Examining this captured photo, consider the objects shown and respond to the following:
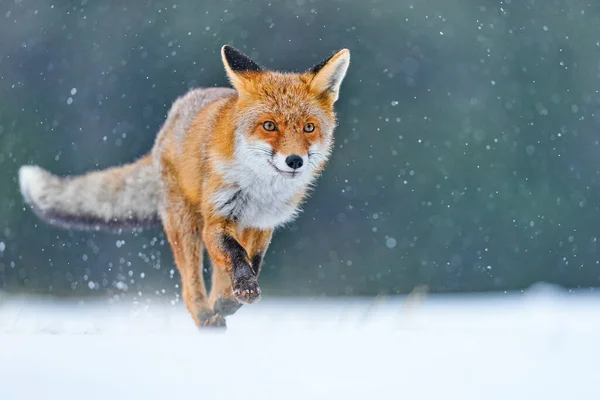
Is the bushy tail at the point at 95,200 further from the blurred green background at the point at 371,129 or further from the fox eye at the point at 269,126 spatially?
the blurred green background at the point at 371,129

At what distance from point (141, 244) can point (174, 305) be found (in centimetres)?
294

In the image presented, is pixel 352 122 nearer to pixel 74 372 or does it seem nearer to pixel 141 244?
pixel 141 244

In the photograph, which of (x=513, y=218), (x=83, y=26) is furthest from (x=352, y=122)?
(x=83, y=26)

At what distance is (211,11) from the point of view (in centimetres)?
887

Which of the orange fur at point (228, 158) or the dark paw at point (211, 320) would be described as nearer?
the orange fur at point (228, 158)

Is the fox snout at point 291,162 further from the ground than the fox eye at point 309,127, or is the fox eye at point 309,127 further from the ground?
the fox eye at point 309,127

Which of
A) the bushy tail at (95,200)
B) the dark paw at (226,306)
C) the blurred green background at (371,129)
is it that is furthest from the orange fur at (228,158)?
the blurred green background at (371,129)

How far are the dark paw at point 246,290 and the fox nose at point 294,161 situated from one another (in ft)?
2.33

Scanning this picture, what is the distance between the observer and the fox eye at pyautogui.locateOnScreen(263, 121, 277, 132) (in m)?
4.34

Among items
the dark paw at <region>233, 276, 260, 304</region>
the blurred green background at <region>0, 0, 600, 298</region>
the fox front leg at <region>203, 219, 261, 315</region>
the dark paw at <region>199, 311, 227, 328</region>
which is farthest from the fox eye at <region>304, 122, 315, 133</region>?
the blurred green background at <region>0, 0, 600, 298</region>

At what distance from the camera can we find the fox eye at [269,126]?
14.2 feet

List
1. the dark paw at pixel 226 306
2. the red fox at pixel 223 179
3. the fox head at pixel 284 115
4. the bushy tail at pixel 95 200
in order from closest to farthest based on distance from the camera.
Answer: the fox head at pixel 284 115, the red fox at pixel 223 179, the dark paw at pixel 226 306, the bushy tail at pixel 95 200

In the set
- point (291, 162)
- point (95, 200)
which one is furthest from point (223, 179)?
point (95, 200)

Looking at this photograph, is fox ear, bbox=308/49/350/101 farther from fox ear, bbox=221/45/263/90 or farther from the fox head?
fox ear, bbox=221/45/263/90
